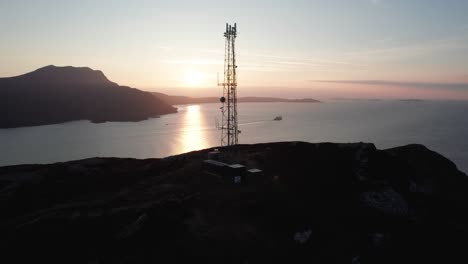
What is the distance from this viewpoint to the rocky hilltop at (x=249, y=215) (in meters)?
23.8

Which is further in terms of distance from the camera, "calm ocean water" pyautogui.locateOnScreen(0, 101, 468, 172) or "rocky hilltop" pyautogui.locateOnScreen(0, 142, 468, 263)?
"calm ocean water" pyautogui.locateOnScreen(0, 101, 468, 172)

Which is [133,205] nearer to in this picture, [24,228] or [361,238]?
[24,228]

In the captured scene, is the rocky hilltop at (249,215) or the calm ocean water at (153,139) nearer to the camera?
the rocky hilltop at (249,215)

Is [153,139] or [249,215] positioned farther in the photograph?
[153,139]

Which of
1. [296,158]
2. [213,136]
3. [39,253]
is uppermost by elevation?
[296,158]

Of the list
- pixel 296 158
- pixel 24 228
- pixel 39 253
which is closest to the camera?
pixel 39 253

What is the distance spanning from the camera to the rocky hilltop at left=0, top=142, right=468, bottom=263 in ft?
78.0

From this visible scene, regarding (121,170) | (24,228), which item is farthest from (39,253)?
(121,170)

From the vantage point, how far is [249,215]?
91.2 feet

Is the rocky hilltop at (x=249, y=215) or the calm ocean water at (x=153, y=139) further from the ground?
the rocky hilltop at (x=249, y=215)

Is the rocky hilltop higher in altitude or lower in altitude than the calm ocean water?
higher

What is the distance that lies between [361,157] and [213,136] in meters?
128

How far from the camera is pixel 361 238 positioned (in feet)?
84.1

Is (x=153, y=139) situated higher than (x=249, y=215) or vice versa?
(x=249, y=215)
